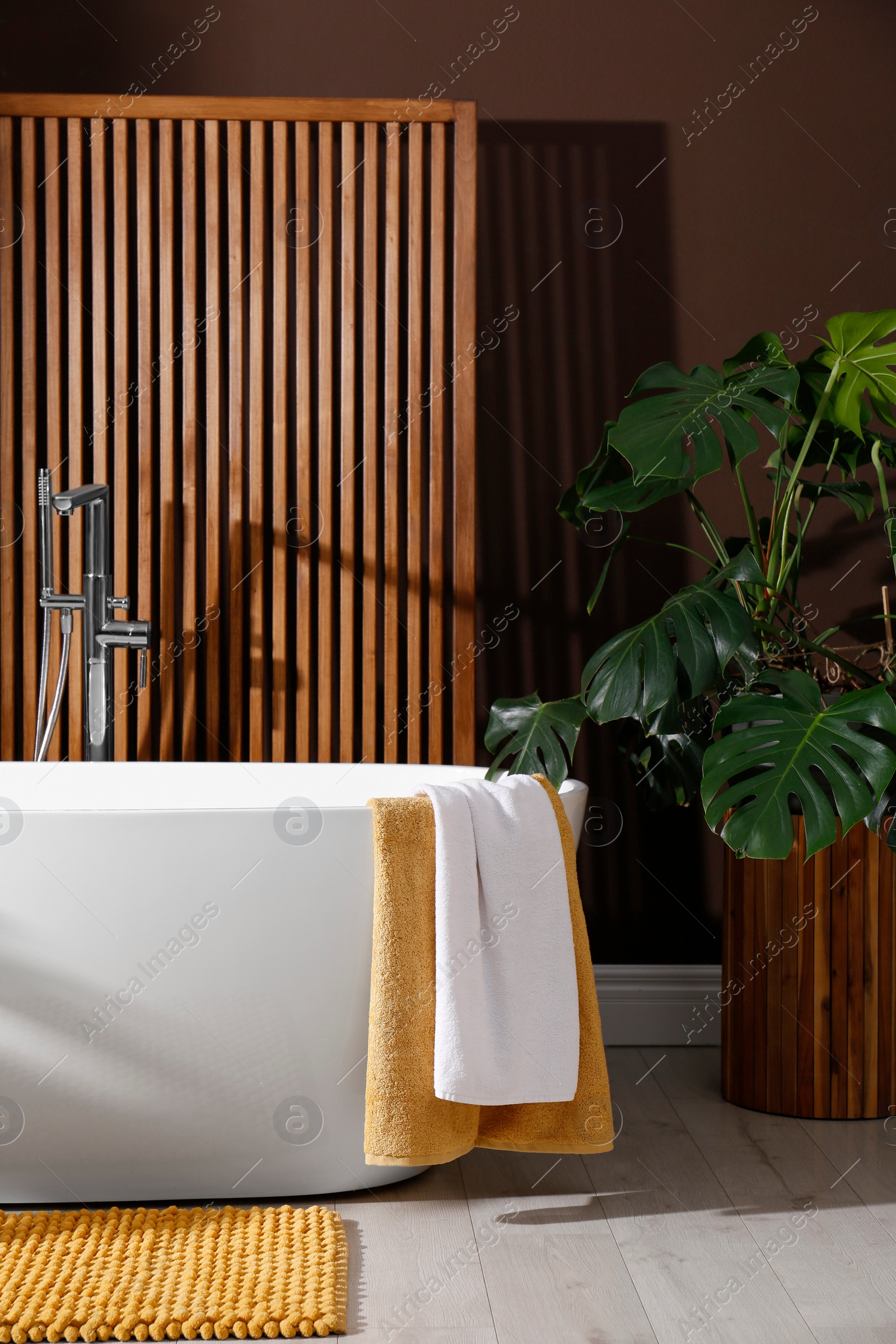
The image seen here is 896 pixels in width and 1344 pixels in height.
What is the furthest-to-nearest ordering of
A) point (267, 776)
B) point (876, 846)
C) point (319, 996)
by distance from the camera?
point (267, 776), point (876, 846), point (319, 996)

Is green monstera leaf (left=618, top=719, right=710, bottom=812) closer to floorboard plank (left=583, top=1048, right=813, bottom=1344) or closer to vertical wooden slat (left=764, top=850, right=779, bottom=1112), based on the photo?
vertical wooden slat (left=764, top=850, right=779, bottom=1112)

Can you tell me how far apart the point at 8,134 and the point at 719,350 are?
5.75ft

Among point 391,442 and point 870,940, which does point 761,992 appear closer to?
point 870,940

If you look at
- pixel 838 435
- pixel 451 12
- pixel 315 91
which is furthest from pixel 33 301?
pixel 838 435

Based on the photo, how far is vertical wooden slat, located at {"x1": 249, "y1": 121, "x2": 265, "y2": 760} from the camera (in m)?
2.62

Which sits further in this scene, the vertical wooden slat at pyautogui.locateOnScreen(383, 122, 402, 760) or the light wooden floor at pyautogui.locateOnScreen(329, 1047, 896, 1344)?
the vertical wooden slat at pyautogui.locateOnScreen(383, 122, 402, 760)

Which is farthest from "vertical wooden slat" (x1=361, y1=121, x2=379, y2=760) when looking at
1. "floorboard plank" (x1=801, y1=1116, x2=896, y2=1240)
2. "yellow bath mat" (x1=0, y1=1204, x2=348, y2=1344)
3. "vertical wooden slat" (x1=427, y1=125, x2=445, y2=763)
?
"floorboard plank" (x1=801, y1=1116, x2=896, y2=1240)

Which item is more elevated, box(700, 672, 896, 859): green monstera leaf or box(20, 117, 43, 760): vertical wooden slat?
box(20, 117, 43, 760): vertical wooden slat

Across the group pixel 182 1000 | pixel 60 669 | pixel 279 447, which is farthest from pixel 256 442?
pixel 182 1000

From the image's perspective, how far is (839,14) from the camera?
276 cm

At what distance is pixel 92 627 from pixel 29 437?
517mm

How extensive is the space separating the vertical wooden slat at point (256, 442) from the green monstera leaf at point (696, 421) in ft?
3.29

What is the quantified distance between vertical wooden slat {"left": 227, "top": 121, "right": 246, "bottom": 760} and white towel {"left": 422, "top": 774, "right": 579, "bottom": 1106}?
39.3 inches

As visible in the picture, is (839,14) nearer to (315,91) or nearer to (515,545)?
(315,91)
